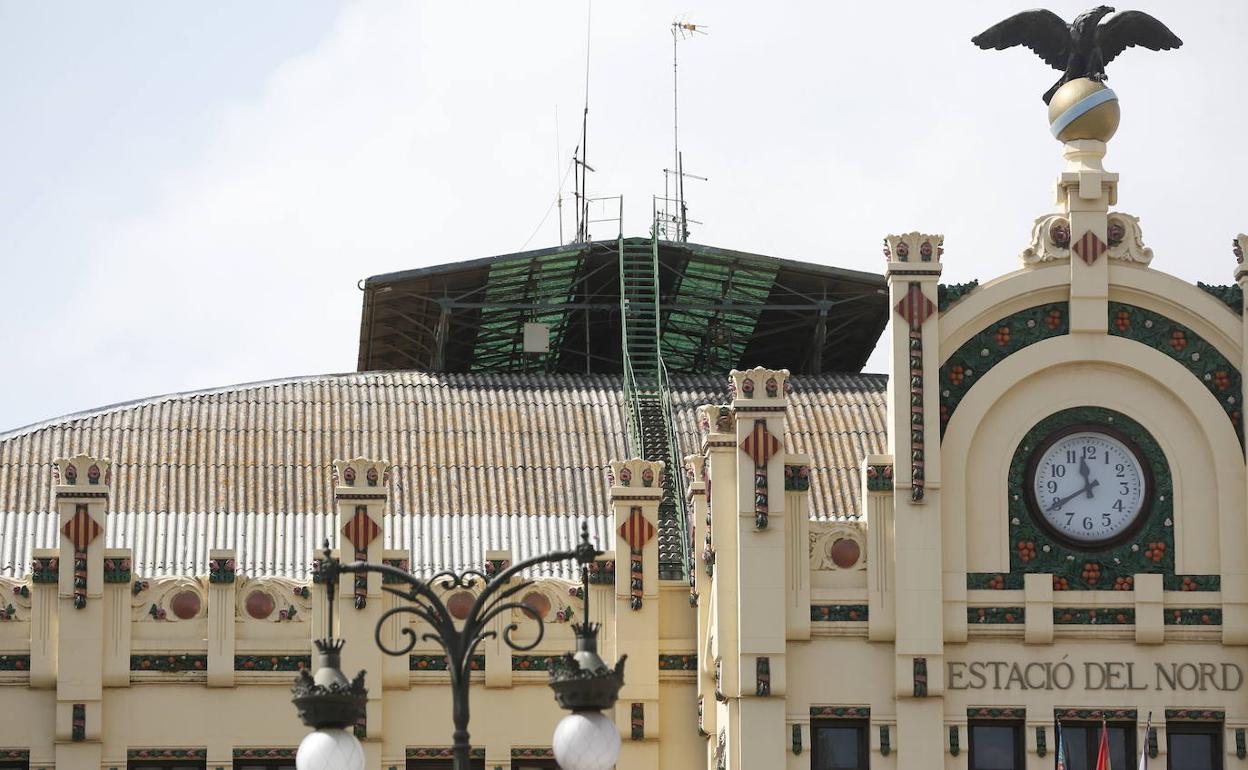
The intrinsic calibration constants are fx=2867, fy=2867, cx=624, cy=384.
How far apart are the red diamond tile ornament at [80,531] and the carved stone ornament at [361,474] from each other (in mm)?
4465

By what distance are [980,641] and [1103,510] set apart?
325 centimetres

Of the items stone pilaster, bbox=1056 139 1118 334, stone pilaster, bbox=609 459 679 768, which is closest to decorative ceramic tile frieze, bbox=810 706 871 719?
stone pilaster, bbox=609 459 679 768

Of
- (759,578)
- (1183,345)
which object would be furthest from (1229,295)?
(759,578)

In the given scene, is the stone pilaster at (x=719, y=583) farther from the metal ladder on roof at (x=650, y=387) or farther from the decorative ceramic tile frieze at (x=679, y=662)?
the metal ladder on roof at (x=650, y=387)

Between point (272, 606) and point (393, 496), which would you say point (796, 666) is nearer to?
point (272, 606)

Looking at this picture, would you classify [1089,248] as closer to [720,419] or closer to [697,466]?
[720,419]

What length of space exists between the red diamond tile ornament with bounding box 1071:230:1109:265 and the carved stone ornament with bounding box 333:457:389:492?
518 inches

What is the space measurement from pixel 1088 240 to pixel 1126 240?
2.43 feet

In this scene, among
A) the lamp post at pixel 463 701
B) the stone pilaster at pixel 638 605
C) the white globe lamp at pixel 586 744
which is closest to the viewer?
the white globe lamp at pixel 586 744

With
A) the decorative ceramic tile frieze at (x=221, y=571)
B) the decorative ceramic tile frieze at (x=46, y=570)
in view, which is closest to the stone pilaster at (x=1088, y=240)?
the decorative ceramic tile frieze at (x=221, y=571)

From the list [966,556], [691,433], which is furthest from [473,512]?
→ [966,556]

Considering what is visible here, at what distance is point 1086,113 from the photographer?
5222 cm

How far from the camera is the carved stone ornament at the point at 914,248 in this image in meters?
51.0

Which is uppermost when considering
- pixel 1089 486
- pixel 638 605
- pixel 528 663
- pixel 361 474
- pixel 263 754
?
pixel 361 474
